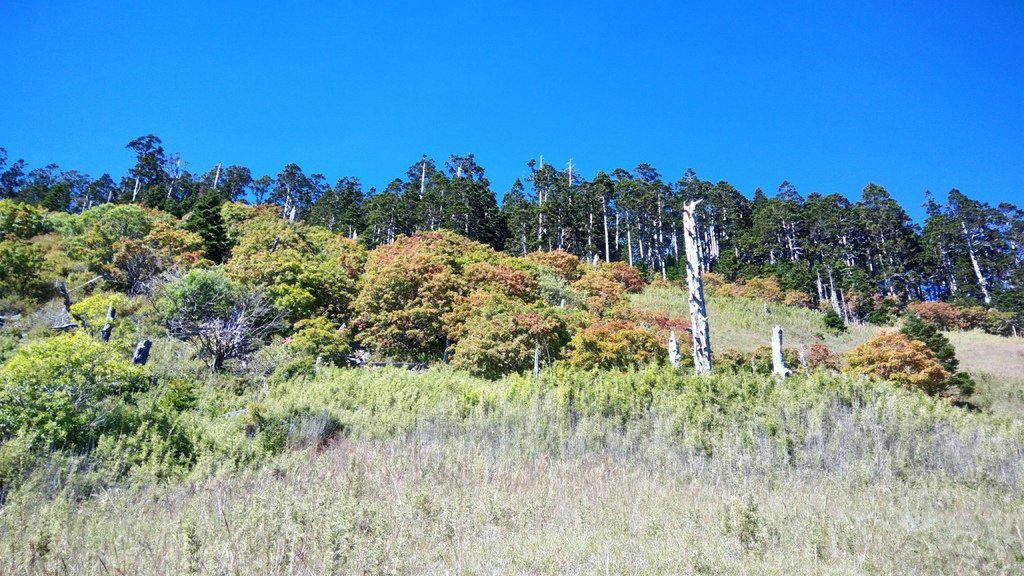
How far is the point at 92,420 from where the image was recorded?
23.4 ft

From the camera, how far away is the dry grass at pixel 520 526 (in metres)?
3.42


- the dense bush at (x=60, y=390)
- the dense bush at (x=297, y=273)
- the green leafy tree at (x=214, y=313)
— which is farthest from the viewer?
the dense bush at (x=297, y=273)

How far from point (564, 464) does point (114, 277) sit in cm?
2490

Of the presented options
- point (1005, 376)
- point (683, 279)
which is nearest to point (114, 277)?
point (683, 279)

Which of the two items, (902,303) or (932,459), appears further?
(902,303)

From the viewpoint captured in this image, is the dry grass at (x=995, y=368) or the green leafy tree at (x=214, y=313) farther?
the dry grass at (x=995, y=368)

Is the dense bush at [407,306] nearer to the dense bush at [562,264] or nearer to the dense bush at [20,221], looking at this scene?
the dense bush at [562,264]

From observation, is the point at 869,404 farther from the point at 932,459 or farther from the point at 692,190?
the point at 692,190

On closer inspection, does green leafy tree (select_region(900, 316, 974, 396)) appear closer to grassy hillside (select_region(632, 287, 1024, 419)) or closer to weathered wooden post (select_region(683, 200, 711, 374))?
grassy hillside (select_region(632, 287, 1024, 419))

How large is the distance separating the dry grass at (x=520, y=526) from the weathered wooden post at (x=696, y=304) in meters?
4.91

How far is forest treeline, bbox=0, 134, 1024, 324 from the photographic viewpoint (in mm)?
44312

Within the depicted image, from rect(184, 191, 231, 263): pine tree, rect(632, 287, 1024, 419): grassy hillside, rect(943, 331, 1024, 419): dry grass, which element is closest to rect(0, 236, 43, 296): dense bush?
rect(184, 191, 231, 263): pine tree

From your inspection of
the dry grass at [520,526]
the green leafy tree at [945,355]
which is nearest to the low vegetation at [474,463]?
the dry grass at [520,526]

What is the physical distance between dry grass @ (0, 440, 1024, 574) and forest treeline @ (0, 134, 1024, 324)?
120 ft
